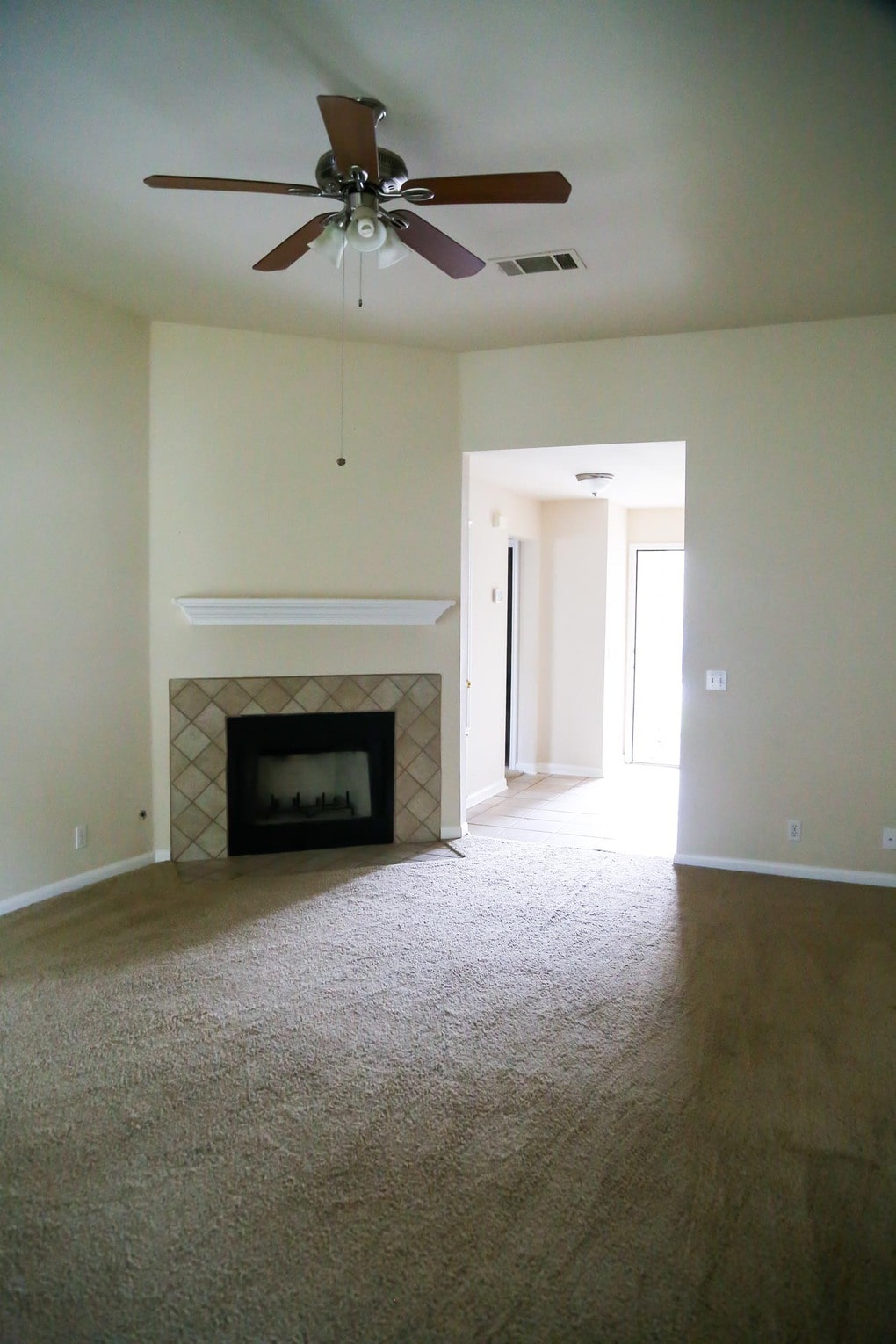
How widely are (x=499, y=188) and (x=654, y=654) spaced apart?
6.42 metres

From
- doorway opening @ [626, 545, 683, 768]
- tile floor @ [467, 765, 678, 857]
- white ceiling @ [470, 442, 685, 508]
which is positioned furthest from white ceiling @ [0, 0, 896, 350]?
doorway opening @ [626, 545, 683, 768]

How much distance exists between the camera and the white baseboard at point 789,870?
4516 millimetres

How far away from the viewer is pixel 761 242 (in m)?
3.43

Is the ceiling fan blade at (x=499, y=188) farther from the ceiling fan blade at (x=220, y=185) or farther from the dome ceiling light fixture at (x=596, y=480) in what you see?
the dome ceiling light fixture at (x=596, y=480)

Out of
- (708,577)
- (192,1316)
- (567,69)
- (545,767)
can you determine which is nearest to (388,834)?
(708,577)

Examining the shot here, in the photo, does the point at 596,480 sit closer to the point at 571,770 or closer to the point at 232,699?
the point at 571,770

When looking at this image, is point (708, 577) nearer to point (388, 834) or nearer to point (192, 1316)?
point (388, 834)

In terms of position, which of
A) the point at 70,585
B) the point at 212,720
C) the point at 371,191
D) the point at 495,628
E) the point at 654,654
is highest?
the point at 371,191

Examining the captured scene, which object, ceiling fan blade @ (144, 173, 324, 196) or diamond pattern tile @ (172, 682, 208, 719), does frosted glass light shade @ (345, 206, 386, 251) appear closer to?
ceiling fan blade @ (144, 173, 324, 196)

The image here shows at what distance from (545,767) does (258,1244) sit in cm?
604

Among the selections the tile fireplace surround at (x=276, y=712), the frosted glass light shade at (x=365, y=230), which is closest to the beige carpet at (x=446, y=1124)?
the tile fireplace surround at (x=276, y=712)

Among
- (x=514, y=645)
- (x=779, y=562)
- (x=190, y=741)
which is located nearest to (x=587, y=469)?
(x=779, y=562)

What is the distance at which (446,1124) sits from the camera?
242cm

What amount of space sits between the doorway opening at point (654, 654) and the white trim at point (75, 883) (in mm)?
5067
